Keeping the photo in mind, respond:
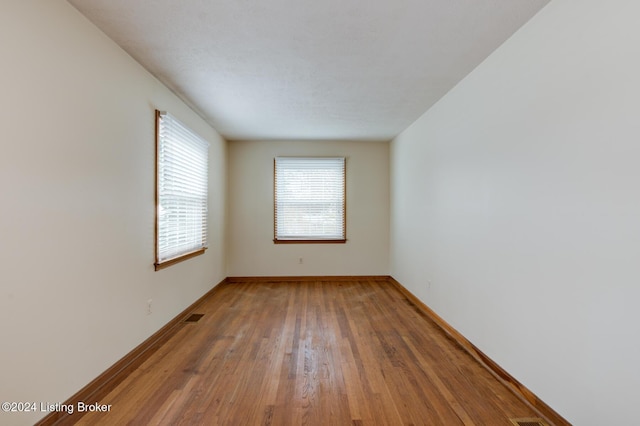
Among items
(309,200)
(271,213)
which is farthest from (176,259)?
(309,200)

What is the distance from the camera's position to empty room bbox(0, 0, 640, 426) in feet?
4.86

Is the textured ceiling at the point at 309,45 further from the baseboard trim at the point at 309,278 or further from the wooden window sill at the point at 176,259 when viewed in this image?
the baseboard trim at the point at 309,278

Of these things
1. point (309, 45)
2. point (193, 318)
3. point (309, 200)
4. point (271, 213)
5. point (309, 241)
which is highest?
point (309, 45)

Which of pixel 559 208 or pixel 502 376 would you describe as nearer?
pixel 559 208

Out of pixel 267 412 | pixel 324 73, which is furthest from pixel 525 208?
pixel 267 412

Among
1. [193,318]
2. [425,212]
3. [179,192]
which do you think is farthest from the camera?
[425,212]

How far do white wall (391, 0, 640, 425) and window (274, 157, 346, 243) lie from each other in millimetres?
2661

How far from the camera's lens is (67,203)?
1.79 metres

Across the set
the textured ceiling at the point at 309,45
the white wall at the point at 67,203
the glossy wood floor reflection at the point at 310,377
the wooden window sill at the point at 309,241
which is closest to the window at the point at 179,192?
the white wall at the point at 67,203

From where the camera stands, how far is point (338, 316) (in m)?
3.54

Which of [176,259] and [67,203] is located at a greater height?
[67,203]

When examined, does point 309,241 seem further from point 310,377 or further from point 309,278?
point 310,377

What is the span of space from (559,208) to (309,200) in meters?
3.94

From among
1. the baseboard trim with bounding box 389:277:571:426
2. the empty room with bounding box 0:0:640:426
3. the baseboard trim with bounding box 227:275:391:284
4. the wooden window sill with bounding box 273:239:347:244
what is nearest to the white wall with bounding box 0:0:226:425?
the empty room with bounding box 0:0:640:426
